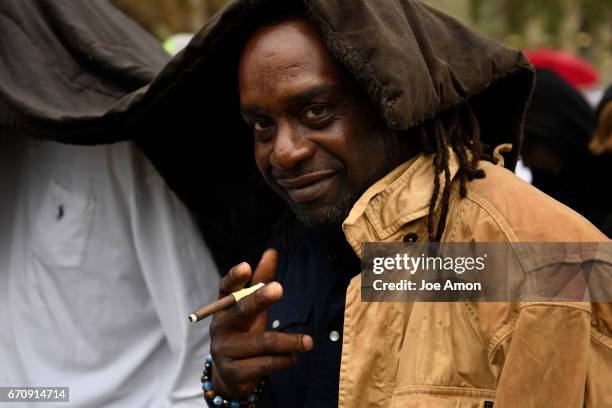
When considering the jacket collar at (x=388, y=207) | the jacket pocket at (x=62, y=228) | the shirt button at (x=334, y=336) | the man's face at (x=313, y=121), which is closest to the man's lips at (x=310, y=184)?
the man's face at (x=313, y=121)

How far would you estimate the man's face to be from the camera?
1920mm

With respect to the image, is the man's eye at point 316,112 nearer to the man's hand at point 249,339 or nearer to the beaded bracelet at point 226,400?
the man's hand at point 249,339

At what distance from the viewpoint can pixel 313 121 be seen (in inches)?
76.2

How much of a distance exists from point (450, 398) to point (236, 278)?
57 cm

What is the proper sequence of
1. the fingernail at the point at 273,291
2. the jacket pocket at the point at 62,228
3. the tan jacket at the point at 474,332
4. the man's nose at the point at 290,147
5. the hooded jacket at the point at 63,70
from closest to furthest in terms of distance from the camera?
the tan jacket at the point at 474,332 → the fingernail at the point at 273,291 → the man's nose at the point at 290,147 → the hooded jacket at the point at 63,70 → the jacket pocket at the point at 62,228

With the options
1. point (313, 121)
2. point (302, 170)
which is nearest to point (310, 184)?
point (302, 170)

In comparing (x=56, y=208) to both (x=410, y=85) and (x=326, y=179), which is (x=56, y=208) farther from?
(x=410, y=85)

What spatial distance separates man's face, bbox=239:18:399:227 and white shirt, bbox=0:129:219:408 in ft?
2.35

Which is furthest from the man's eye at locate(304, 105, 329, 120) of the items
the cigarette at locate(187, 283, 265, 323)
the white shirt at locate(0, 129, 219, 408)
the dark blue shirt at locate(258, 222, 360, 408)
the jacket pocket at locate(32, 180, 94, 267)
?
the jacket pocket at locate(32, 180, 94, 267)

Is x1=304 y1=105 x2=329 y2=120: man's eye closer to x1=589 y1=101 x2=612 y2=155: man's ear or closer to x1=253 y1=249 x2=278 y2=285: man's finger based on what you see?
x1=253 y1=249 x2=278 y2=285: man's finger

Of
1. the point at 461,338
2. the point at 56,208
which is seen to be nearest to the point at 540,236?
the point at 461,338

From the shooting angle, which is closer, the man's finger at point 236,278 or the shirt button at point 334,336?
the man's finger at point 236,278

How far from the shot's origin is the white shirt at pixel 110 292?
2.51 m

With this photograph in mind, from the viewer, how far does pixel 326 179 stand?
1.96 meters
